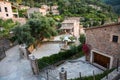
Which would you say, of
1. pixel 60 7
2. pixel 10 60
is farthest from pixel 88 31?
pixel 60 7

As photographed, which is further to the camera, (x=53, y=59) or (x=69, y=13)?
(x=69, y=13)

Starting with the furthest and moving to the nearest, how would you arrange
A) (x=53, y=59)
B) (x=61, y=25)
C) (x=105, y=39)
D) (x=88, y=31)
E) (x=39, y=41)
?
(x=61, y=25)
(x=39, y=41)
(x=53, y=59)
(x=88, y=31)
(x=105, y=39)

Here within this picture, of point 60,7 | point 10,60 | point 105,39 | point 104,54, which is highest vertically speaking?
point 60,7

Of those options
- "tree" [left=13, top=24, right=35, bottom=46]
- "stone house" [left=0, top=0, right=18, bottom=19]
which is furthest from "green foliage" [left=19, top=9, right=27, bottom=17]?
"tree" [left=13, top=24, right=35, bottom=46]

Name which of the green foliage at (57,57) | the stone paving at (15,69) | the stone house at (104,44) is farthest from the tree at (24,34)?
the stone house at (104,44)

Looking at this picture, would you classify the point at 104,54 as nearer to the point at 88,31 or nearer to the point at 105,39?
the point at 105,39

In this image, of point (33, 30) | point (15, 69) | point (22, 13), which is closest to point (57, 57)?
point (15, 69)

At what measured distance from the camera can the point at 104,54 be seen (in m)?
12.7

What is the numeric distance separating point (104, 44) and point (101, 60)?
199 cm

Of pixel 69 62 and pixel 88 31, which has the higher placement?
pixel 88 31

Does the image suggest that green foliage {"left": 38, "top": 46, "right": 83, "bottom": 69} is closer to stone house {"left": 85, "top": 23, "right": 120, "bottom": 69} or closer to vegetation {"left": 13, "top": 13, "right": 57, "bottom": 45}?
stone house {"left": 85, "top": 23, "right": 120, "bottom": 69}

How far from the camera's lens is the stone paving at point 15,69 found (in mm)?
12422

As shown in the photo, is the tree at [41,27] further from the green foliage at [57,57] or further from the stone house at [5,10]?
the stone house at [5,10]

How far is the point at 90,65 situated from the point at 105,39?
3602 millimetres
